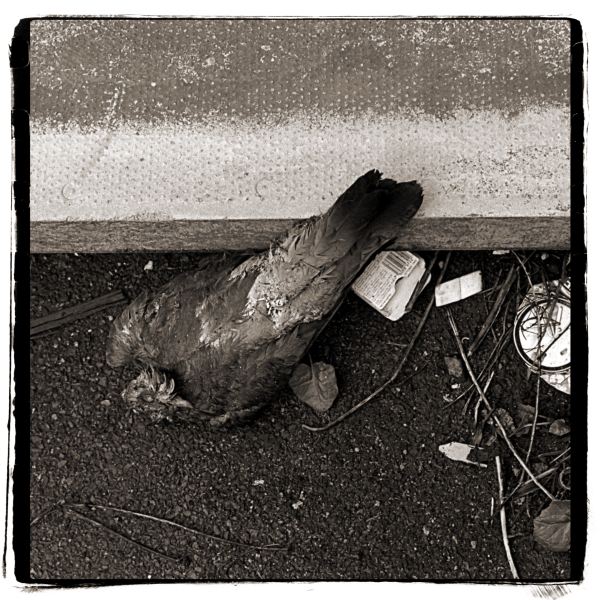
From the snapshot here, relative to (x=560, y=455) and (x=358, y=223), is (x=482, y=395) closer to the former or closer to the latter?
(x=560, y=455)

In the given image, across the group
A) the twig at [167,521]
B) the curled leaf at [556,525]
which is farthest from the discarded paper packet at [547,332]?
the twig at [167,521]

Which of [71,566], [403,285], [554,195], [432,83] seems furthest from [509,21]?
[71,566]

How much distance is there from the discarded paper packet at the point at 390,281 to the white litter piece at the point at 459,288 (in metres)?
0.08

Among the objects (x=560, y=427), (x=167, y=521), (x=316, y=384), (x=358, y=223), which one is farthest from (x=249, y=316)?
(x=560, y=427)

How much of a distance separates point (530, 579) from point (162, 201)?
6.79ft

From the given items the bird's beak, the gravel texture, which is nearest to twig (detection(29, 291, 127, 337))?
the gravel texture

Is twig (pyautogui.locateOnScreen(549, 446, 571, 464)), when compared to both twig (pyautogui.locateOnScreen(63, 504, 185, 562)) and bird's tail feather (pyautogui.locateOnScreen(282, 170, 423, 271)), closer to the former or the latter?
bird's tail feather (pyautogui.locateOnScreen(282, 170, 423, 271))

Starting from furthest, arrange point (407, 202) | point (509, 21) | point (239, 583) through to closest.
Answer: point (239, 583) → point (509, 21) → point (407, 202)

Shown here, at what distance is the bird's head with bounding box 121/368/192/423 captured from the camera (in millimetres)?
2199

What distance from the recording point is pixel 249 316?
200 centimetres

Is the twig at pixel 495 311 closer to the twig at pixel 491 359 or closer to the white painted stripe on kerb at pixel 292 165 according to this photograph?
the twig at pixel 491 359

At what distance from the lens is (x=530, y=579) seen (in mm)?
2576

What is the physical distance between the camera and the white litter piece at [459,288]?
2.57 meters

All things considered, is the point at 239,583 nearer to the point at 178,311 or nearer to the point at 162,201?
the point at 178,311
